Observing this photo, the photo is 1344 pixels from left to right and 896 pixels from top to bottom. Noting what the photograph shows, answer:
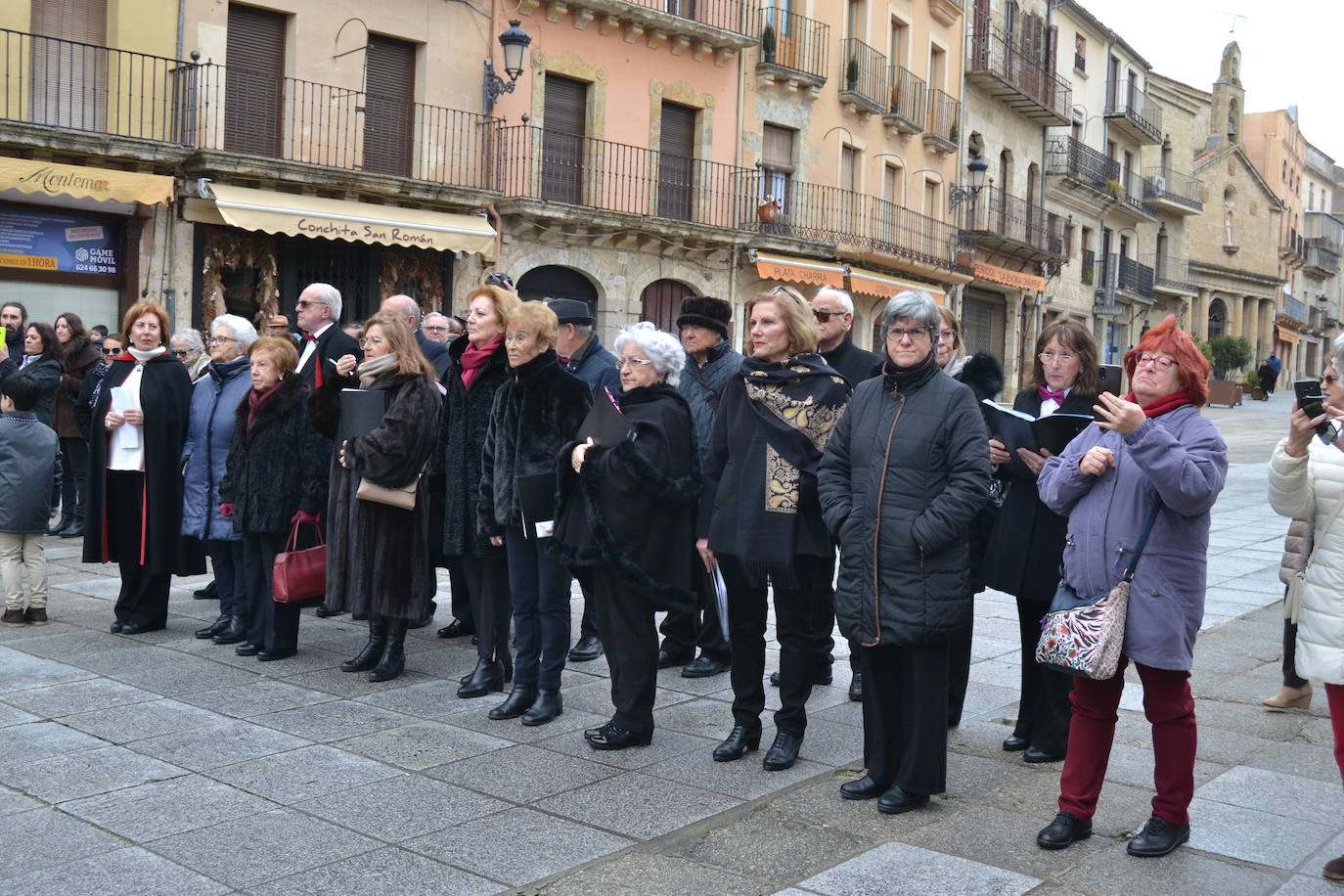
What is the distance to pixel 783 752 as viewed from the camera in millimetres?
5246

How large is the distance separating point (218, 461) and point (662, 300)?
52.9 feet

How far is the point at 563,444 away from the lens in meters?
5.96

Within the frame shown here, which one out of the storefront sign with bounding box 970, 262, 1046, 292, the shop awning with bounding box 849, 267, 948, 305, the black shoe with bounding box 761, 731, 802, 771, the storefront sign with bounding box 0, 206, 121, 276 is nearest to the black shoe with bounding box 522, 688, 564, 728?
the black shoe with bounding box 761, 731, 802, 771

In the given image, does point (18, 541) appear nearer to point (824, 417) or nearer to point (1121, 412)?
point (824, 417)

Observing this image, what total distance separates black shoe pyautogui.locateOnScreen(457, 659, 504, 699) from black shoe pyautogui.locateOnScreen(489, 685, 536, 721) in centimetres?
30

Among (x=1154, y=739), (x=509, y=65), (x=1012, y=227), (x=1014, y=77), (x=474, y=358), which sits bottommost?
(x=1154, y=739)

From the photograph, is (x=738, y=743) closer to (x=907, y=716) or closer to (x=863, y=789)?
(x=863, y=789)

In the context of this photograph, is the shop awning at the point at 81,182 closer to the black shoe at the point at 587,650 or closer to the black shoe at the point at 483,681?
the black shoe at the point at 587,650

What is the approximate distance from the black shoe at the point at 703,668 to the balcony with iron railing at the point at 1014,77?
2747cm

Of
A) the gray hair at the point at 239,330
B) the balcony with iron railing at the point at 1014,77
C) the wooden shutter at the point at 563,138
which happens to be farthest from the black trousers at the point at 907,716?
the balcony with iron railing at the point at 1014,77

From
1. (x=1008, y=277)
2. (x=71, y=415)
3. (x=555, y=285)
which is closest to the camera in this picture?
(x=71, y=415)

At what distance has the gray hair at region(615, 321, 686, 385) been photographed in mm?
5527

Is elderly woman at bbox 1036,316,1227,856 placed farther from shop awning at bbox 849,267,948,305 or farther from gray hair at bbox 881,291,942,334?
shop awning at bbox 849,267,948,305

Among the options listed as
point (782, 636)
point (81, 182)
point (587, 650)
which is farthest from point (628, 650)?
point (81, 182)
